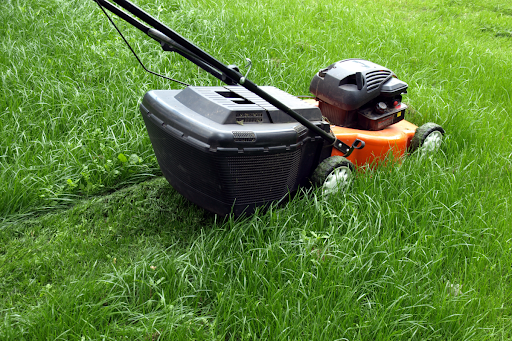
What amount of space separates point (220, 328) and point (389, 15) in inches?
219

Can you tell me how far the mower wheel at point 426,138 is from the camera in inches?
114

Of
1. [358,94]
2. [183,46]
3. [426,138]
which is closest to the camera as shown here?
[183,46]

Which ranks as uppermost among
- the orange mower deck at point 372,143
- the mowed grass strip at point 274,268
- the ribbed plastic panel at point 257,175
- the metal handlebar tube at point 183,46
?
the metal handlebar tube at point 183,46

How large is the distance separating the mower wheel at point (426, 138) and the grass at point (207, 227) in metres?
0.12

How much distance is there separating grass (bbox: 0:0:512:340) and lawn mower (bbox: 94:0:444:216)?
16cm

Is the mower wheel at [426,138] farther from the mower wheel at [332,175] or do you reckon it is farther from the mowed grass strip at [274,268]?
the mower wheel at [332,175]

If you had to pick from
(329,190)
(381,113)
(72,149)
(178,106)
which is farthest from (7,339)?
Result: (381,113)

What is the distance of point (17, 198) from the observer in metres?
2.42

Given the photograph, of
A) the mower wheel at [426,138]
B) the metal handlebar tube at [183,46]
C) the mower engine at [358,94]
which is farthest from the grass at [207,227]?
the metal handlebar tube at [183,46]

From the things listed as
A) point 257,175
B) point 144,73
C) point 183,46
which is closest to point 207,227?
point 257,175

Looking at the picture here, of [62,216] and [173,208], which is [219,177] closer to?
[173,208]

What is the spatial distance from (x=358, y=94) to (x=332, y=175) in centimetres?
60

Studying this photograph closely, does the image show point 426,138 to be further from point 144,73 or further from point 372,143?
point 144,73

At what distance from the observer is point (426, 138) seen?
115 inches
